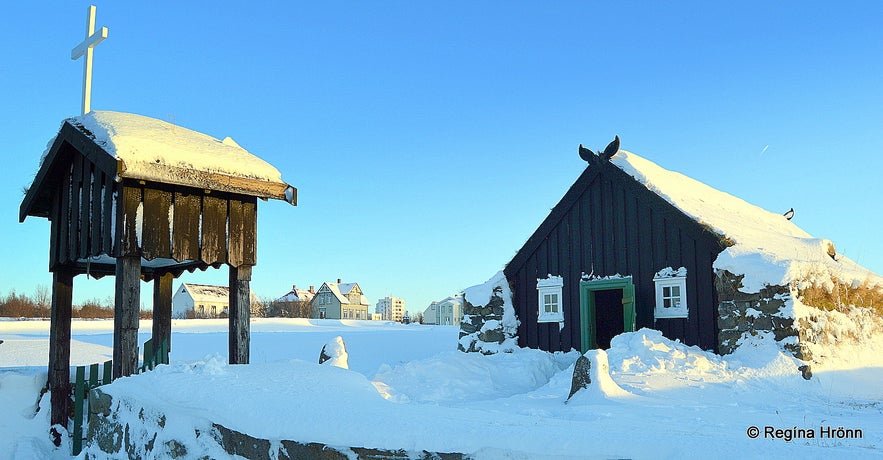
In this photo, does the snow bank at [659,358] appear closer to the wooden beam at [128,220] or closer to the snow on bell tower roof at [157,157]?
the snow on bell tower roof at [157,157]

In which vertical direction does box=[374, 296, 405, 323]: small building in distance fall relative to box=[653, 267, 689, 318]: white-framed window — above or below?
below

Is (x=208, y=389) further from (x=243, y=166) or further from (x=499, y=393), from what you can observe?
(x=499, y=393)

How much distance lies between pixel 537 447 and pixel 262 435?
87.2 inches

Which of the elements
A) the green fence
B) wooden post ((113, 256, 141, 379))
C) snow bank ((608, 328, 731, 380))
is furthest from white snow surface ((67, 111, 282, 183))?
snow bank ((608, 328, 731, 380))

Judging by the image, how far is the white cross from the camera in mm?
10984

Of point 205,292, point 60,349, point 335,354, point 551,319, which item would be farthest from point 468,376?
point 205,292

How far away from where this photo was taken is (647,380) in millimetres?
10195

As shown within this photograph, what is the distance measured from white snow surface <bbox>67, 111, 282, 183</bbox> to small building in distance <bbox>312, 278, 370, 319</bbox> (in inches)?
2817

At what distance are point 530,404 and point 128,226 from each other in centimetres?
606

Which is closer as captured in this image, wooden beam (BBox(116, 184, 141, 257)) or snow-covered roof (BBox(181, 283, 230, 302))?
wooden beam (BBox(116, 184, 141, 257))

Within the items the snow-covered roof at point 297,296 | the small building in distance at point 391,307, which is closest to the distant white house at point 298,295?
the snow-covered roof at point 297,296

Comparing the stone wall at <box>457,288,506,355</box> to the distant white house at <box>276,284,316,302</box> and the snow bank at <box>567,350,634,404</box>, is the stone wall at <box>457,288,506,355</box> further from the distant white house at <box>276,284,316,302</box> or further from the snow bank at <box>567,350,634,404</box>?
the distant white house at <box>276,284,316,302</box>

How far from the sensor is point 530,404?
9.45 meters

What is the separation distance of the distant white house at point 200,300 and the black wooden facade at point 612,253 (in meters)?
61.4
